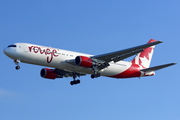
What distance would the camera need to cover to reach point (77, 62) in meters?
52.4

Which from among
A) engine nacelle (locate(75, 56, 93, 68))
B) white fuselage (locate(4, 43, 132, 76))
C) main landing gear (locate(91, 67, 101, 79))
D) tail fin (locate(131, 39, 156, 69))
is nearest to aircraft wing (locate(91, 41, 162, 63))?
engine nacelle (locate(75, 56, 93, 68))

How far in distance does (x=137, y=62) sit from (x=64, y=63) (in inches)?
545

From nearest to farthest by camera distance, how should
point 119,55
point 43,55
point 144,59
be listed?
point 43,55, point 119,55, point 144,59

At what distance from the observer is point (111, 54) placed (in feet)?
175

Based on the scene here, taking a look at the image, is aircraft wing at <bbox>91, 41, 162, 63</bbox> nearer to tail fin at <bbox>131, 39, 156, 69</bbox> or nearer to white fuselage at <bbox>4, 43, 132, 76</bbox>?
white fuselage at <bbox>4, 43, 132, 76</bbox>

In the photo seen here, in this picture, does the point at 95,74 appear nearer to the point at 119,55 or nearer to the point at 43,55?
the point at 119,55

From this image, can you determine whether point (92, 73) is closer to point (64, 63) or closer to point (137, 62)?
point (64, 63)

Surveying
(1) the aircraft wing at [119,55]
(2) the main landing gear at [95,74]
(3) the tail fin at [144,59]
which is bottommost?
(2) the main landing gear at [95,74]

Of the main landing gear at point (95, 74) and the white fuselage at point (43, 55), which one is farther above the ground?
the white fuselage at point (43, 55)

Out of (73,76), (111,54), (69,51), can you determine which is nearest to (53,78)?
(73,76)

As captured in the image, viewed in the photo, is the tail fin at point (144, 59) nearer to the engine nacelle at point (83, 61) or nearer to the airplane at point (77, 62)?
the airplane at point (77, 62)

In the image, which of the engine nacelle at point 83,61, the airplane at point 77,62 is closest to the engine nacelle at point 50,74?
the airplane at point 77,62

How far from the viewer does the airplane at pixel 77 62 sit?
5131cm

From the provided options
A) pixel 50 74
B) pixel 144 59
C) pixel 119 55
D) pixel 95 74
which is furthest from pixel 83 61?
pixel 144 59
